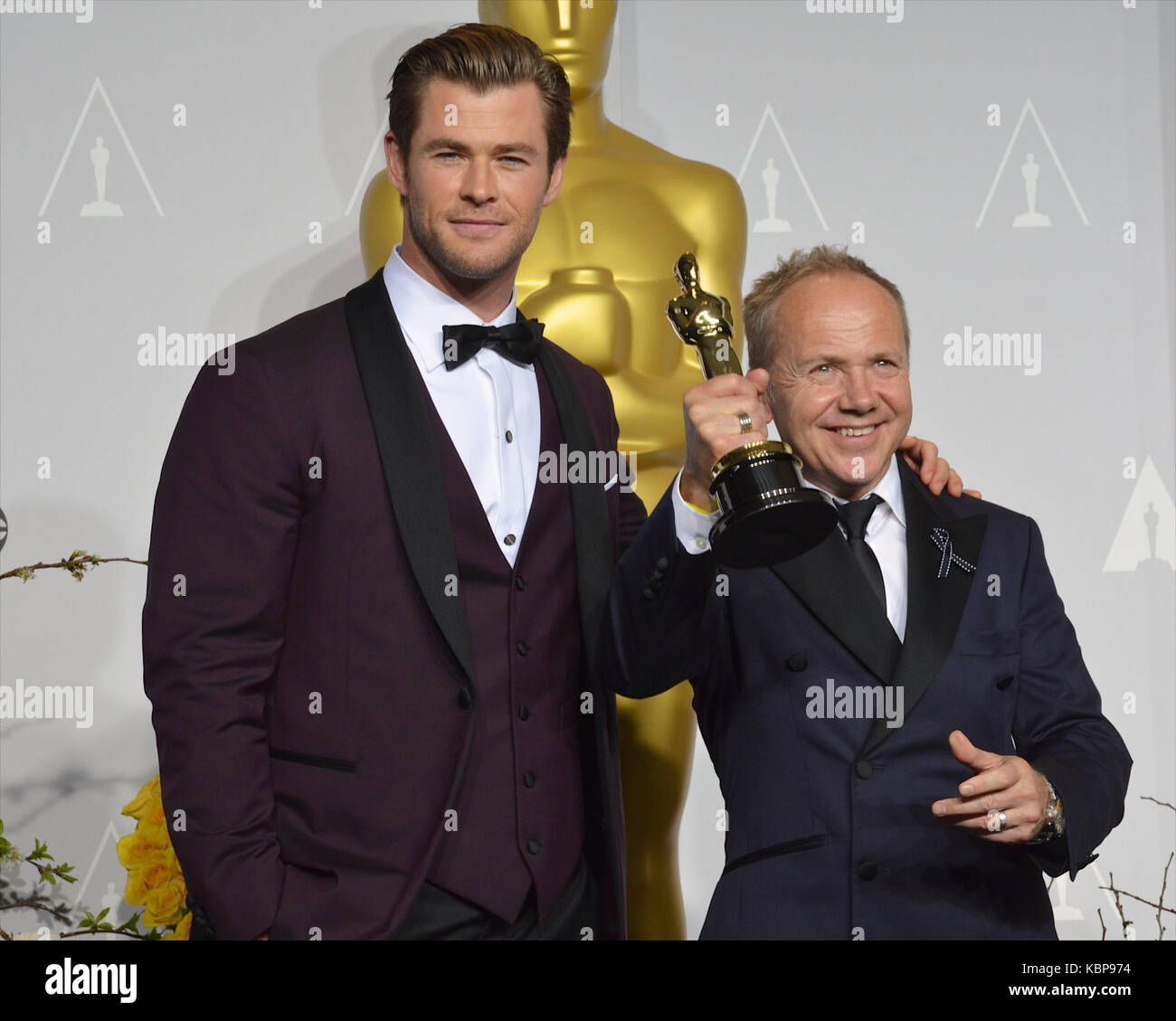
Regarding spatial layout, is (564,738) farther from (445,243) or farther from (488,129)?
(488,129)

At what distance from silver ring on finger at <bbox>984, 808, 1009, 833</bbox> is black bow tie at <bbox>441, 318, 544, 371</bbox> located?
855 mm

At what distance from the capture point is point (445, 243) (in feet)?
6.25

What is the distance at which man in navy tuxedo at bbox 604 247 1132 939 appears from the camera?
1686 millimetres

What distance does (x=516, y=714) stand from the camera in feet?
6.01

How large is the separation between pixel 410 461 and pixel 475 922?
1.89ft

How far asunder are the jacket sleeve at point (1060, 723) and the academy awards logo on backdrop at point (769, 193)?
75.8 inches
